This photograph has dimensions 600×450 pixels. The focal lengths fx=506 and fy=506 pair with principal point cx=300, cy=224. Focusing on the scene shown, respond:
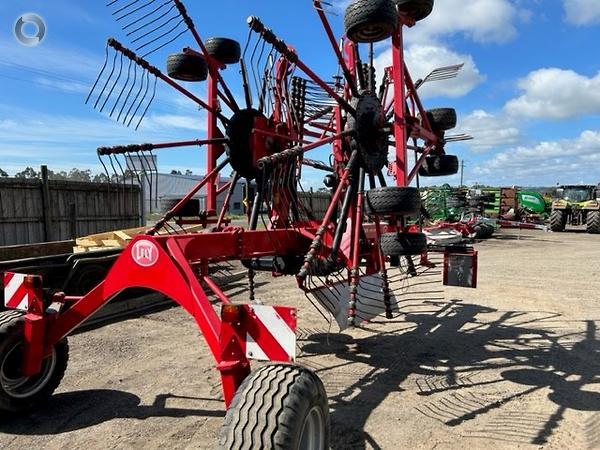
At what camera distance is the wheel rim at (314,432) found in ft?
8.87

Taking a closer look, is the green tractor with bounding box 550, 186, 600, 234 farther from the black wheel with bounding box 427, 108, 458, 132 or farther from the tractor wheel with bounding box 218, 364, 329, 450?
the tractor wheel with bounding box 218, 364, 329, 450

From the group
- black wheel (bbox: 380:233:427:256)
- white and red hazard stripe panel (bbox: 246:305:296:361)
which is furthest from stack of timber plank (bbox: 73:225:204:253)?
Result: white and red hazard stripe panel (bbox: 246:305:296:361)

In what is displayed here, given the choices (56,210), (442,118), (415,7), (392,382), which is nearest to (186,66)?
(415,7)

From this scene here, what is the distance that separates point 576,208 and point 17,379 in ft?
92.4

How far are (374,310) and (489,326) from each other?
5.77 ft

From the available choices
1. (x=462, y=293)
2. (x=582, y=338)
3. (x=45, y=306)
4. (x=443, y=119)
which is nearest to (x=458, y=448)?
(x=45, y=306)

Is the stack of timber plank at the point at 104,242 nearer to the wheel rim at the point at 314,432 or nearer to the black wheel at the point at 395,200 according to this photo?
the black wheel at the point at 395,200

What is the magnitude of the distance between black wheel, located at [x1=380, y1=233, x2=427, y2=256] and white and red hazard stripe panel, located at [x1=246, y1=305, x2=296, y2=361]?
1878 millimetres

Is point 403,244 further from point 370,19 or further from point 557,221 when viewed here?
point 557,221

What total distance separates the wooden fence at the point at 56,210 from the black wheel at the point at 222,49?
4.44 metres

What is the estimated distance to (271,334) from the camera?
2.77 meters

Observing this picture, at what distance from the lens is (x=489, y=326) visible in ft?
21.4

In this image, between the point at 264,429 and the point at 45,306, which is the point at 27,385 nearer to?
the point at 45,306

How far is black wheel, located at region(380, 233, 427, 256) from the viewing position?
4391mm
